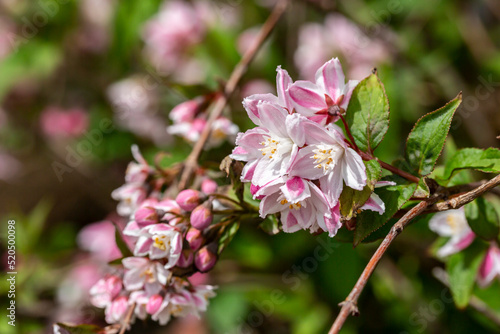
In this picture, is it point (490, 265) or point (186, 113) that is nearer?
point (490, 265)

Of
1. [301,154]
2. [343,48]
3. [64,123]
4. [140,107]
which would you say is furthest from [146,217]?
[64,123]

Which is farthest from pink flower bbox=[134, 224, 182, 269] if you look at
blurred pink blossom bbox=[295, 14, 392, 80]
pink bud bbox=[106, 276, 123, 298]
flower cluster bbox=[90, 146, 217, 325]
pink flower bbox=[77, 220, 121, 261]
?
blurred pink blossom bbox=[295, 14, 392, 80]

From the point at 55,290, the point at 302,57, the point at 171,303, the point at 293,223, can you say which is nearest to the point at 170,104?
the point at 302,57

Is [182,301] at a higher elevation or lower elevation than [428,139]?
lower

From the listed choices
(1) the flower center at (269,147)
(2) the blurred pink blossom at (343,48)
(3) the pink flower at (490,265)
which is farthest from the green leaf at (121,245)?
(2) the blurred pink blossom at (343,48)

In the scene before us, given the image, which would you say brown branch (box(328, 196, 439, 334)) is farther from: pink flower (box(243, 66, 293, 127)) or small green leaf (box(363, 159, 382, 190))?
pink flower (box(243, 66, 293, 127))

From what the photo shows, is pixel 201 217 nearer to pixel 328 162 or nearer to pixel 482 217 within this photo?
pixel 328 162
